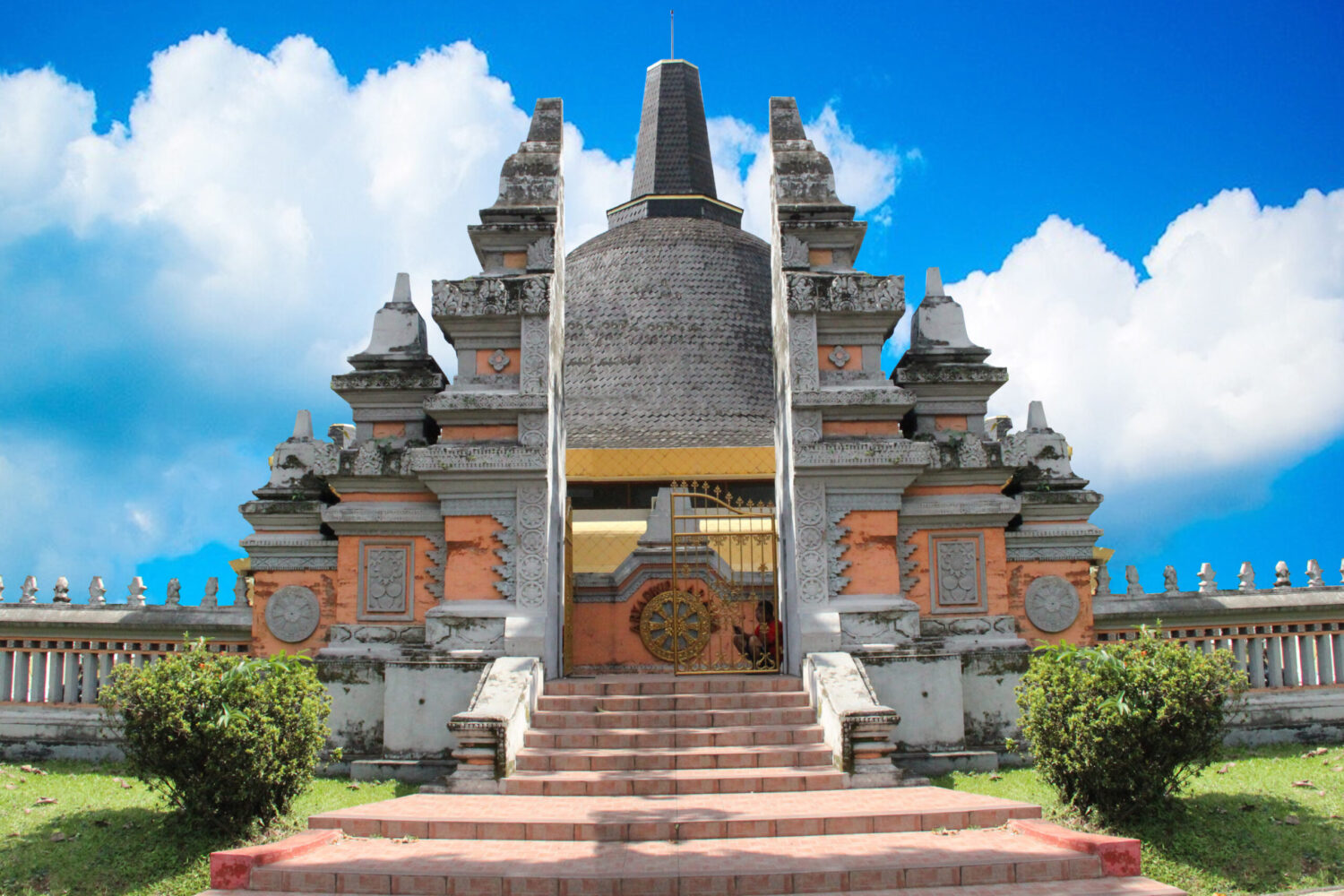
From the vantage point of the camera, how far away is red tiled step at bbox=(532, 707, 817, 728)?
9.91 m

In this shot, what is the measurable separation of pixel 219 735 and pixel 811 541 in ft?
19.5

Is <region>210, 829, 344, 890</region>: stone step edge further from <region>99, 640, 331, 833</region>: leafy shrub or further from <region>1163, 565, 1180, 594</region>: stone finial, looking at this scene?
<region>1163, 565, 1180, 594</region>: stone finial

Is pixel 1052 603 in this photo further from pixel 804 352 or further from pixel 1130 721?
pixel 1130 721

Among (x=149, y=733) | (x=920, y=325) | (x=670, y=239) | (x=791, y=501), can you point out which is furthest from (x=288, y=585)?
(x=670, y=239)

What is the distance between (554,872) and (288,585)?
6.92m

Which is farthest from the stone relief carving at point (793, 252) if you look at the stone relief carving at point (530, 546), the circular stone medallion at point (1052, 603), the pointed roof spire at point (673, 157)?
the pointed roof spire at point (673, 157)

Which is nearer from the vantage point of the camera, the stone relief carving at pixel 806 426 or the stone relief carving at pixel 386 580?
the stone relief carving at pixel 806 426

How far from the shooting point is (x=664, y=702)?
10211mm

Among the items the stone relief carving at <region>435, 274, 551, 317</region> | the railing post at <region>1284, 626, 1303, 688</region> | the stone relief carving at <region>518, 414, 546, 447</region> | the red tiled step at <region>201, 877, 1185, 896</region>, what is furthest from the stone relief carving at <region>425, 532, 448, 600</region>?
the railing post at <region>1284, 626, 1303, 688</region>

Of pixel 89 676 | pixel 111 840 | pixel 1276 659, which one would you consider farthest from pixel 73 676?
pixel 1276 659

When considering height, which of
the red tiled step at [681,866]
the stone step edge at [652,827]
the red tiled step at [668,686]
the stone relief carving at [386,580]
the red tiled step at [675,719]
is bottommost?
the red tiled step at [681,866]

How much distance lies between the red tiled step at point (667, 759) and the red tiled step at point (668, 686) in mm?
1192

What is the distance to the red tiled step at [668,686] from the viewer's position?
10531 millimetres

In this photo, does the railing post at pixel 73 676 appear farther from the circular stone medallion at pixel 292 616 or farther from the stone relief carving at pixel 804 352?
the stone relief carving at pixel 804 352
